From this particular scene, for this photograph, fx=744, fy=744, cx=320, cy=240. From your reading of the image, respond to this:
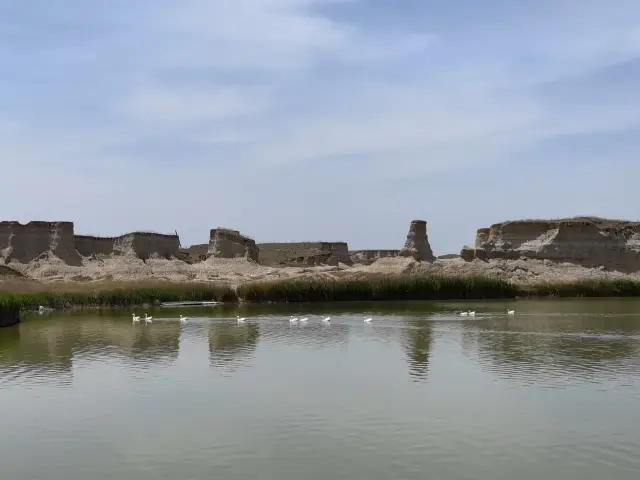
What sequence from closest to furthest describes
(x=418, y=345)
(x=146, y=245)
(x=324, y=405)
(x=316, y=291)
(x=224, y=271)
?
(x=324, y=405), (x=418, y=345), (x=316, y=291), (x=224, y=271), (x=146, y=245)

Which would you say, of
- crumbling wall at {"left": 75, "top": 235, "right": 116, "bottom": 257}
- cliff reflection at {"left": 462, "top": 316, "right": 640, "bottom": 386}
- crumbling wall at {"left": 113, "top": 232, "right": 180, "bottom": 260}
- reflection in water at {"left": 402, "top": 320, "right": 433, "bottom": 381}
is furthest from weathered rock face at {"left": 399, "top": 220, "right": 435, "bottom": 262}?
reflection in water at {"left": 402, "top": 320, "right": 433, "bottom": 381}

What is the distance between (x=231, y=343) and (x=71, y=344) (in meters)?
4.80

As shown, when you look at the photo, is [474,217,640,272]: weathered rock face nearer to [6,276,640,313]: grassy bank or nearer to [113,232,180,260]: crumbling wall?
[6,276,640,313]: grassy bank

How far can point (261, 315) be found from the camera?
107 ft

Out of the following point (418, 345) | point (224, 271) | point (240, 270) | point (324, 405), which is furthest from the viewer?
point (240, 270)

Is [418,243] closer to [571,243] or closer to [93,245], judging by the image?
[571,243]

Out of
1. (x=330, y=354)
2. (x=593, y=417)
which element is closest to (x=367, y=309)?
(x=330, y=354)

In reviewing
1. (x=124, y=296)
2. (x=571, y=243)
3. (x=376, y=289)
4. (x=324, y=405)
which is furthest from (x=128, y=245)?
(x=324, y=405)

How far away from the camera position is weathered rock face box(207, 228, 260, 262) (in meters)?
53.5

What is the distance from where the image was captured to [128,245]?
50.1 metres

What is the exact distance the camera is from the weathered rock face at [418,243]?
181 feet

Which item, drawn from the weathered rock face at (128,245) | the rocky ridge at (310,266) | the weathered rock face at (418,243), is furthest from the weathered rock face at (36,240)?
the weathered rock face at (418,243)

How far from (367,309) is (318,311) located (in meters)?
2.59

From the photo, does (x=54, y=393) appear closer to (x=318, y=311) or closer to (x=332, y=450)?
(x=332, y=450)
